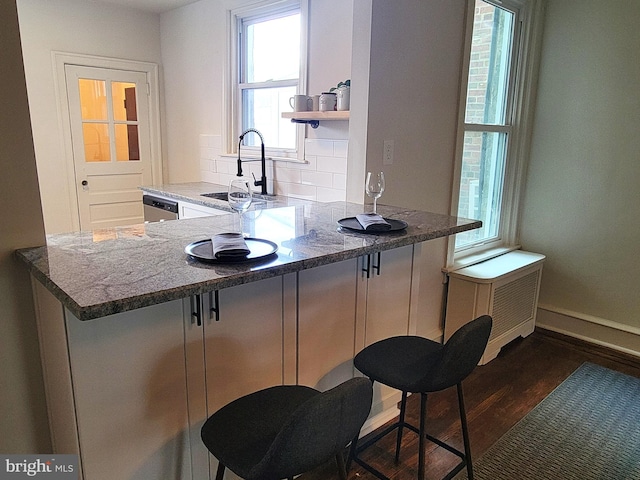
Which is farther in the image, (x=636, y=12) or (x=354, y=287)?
(x=636, y=12)

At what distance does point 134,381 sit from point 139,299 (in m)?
0.43

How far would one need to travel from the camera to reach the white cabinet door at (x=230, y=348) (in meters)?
1.50

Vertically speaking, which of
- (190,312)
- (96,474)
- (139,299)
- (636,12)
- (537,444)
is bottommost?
(537,444)

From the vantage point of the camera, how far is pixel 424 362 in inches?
66.6

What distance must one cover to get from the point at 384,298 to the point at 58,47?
3670 mm

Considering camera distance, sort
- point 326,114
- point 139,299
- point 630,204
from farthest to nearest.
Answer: point 630,204 < point 326,114 < point 139,299

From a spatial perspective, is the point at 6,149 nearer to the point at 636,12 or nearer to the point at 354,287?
the point at 354,287

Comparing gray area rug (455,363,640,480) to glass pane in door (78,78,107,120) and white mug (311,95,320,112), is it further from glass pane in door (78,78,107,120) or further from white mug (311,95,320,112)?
glass pane in door (78,78,107,120)

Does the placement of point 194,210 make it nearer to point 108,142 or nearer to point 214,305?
point 108,142

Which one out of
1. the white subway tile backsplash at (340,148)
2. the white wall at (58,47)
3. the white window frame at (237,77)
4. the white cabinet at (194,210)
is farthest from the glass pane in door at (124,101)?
the white subway tile backsplash at (340,148)

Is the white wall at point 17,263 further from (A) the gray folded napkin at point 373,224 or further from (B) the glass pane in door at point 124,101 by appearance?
(B) the glass pane in door at point 124,101

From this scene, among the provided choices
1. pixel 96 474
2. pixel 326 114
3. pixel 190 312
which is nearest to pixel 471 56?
pixel 326 114

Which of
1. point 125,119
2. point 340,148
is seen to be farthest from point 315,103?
point 125,119

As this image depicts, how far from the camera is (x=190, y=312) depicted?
1451mm
